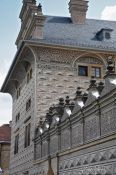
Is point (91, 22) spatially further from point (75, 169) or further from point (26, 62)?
point (75, 169)

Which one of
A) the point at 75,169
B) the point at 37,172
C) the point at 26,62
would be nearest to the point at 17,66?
the point at 26,62

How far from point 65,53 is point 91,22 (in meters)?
4.39

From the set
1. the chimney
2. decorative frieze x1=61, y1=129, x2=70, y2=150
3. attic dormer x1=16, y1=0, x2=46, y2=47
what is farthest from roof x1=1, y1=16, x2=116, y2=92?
decorative frieze x1=61, y1=129, x2=70, y2=150

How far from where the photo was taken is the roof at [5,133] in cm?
3381

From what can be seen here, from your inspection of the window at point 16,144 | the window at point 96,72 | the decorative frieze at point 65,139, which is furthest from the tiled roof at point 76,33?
the window at point 16,144

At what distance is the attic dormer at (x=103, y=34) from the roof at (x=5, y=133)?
17763 mm

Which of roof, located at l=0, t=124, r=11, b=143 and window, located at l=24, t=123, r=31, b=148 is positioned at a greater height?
roof, located at l=0, t=124, r=11, b=143

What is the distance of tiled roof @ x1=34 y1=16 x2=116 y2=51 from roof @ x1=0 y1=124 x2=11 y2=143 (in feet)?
54.7

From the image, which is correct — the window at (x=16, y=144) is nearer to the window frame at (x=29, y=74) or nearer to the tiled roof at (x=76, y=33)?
the window frame at (x=29, y=74)

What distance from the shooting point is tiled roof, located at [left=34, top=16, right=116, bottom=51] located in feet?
55.7

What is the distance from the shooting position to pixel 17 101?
70.0 feet

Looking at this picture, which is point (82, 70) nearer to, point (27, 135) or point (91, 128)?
point (27, 135)

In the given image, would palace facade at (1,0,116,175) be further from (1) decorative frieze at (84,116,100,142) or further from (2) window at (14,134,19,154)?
(1) decorative frieze at (84,116,100,142)

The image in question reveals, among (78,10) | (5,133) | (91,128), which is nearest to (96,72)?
(78,10)
